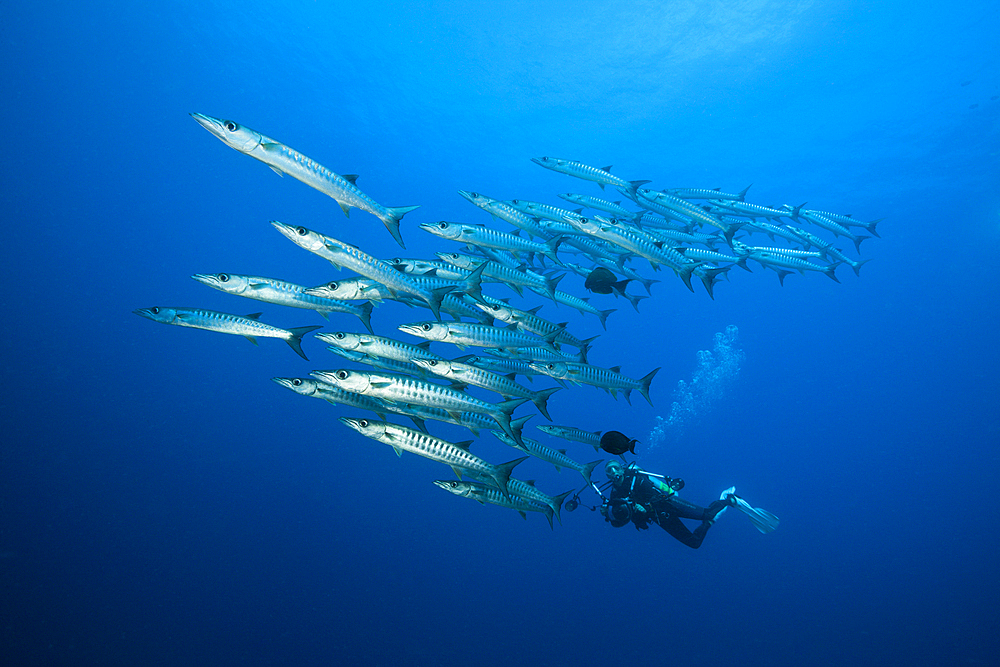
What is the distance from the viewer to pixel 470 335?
4.38 metres

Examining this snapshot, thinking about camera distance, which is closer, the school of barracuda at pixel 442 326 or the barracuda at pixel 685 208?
the school of barracuda at pixel 442 326

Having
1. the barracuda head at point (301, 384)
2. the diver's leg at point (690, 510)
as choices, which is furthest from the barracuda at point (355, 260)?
the diver's leg at point (690, 510)

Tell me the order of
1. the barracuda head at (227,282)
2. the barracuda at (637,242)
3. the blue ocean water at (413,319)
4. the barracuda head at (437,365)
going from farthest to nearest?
the blue ocean water at (413,319) → the barracuda at (637,242) → the barracuda head at (437,365) → the barracuda head at (227,282)

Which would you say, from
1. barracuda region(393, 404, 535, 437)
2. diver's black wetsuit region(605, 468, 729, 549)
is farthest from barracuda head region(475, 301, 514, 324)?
diver's black wetsuit region(605, 468, 729, 549)

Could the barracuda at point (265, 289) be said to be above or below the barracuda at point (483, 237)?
below

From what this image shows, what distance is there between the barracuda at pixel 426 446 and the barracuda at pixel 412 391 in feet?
0.89

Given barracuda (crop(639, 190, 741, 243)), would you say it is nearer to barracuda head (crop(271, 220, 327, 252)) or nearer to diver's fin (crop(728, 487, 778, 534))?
barracuda head (crop(271, 220, 327, 252))

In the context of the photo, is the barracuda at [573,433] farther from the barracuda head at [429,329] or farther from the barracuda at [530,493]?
the barracuda head at [429,329]

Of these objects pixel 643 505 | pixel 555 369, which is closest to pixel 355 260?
pixel 555 369

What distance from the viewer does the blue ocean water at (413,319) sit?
58.1 feet

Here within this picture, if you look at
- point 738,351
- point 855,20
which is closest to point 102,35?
point 855,20

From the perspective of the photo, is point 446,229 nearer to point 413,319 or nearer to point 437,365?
point 437,365

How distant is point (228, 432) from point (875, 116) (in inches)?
2011

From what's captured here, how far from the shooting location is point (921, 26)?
18.1 metres
